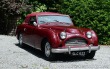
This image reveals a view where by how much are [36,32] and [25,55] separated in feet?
2.92

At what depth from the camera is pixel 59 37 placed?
9047 mm

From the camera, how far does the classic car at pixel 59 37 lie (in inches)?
355

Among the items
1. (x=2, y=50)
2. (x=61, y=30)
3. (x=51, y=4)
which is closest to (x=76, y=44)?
(x=61, y=30)

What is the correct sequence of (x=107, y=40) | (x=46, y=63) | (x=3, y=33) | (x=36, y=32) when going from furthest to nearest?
(x=3, y=33)
(x=107, y=40)
(x=36, y=32)
(x=46, y=63)

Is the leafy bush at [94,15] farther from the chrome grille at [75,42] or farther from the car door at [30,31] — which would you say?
the chrome grille at [75,42]

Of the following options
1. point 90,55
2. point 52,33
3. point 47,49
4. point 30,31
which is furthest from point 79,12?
point 52,33

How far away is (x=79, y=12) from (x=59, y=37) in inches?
248

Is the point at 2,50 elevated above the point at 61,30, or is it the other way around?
the point at 61,30

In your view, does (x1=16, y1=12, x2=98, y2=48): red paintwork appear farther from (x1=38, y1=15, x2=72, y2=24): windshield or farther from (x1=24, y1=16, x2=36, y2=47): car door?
(x1=38, y1=15, x2=72, y2=24): windshield

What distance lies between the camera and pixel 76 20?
15.1 m

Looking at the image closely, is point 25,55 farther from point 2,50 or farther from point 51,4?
point 51,4

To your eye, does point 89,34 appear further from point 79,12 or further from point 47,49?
point 79,12

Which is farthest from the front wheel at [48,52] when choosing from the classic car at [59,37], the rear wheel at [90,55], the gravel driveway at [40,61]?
the rear wheel at [90,55]

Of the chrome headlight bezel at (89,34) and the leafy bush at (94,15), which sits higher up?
the chrome headlight bezel at (89,34)
